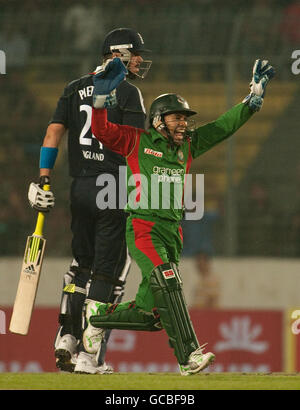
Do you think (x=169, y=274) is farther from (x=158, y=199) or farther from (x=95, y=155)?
(x=95, y=155)

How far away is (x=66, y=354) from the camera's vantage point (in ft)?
20.0

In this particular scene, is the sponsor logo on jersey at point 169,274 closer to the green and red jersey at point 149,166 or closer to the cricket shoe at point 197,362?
the green and red jersey at point 149,166

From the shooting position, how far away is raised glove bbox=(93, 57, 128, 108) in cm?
541

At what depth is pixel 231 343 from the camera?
1064 centimetres

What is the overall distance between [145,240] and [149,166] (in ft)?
1.33

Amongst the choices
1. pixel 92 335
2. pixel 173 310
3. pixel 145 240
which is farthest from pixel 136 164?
pixel 92 335

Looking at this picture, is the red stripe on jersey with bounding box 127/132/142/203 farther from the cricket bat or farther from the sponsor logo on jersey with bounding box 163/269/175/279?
the cricket bat

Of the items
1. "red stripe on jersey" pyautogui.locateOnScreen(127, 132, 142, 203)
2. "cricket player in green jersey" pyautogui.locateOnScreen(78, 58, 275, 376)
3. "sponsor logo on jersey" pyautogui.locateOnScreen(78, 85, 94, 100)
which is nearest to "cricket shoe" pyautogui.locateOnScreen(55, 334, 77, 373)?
"cricket player in green jersey" pyautogui.locateOnScreen(78, 58, 275, 376)

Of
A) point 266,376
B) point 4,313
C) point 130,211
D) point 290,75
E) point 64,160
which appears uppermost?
point 290,75

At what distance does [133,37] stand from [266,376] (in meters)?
Result: 2.13

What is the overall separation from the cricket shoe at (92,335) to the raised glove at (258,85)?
4.74 feet
